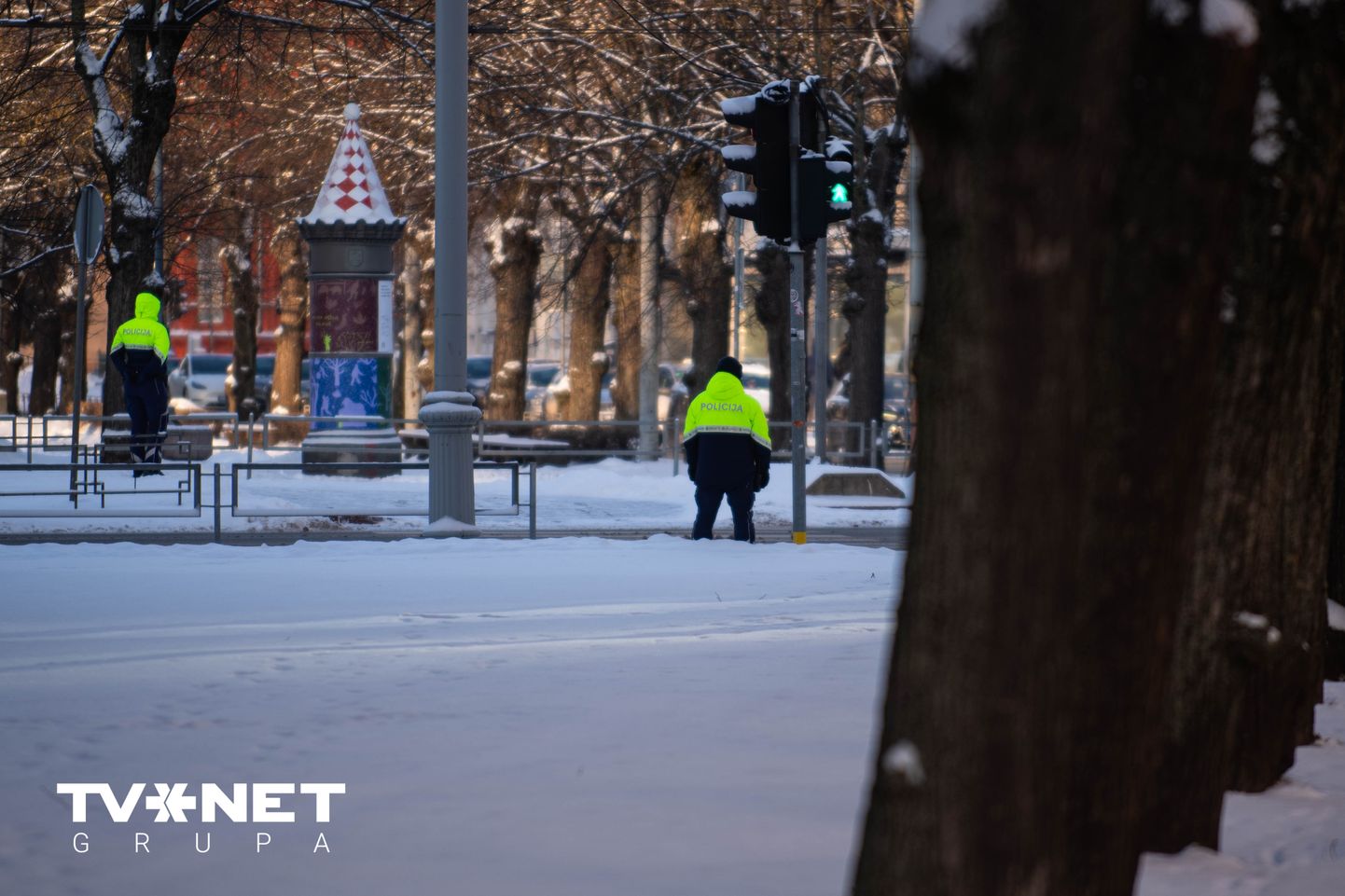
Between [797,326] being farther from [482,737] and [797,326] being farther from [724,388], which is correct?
[482,737]

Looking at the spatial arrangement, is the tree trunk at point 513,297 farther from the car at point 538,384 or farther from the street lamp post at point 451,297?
the street lamp post at point 451,297

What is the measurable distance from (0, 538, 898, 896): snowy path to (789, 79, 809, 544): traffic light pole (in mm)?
2111

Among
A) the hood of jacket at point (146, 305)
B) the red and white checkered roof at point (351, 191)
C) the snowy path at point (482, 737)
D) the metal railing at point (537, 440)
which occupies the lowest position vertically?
the snowy path at point (482, 737)

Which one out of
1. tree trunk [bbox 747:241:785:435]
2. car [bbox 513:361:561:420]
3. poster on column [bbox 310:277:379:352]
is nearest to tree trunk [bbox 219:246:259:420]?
car [bbox 513:361:561:420]

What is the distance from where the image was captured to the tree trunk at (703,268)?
28266mm

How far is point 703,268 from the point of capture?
30188mm

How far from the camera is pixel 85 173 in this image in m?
36.4

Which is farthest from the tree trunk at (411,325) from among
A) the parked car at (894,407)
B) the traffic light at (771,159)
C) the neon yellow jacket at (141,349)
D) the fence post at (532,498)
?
the traffic light at (771,159)

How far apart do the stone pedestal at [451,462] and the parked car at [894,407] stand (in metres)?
16.0

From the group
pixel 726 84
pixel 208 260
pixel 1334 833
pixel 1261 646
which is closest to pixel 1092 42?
pixel 1261 646

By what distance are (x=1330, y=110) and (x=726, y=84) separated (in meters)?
20.9

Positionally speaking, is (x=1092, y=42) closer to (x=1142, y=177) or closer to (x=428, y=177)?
(x=1142, y=177)

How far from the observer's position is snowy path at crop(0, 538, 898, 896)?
4.72 metres

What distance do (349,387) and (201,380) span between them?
1766 inches
